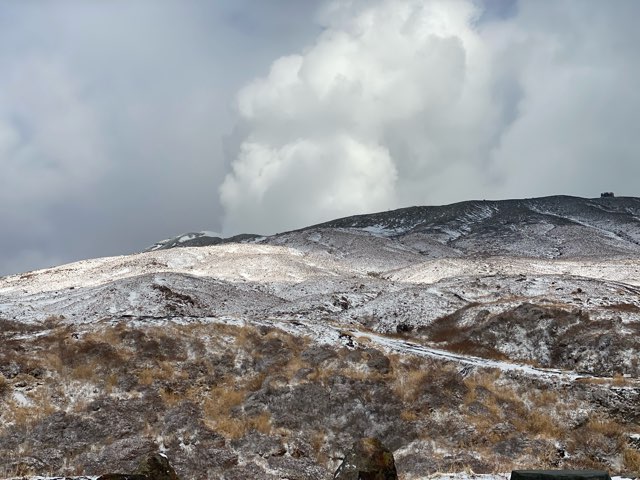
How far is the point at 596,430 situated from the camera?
26.1m

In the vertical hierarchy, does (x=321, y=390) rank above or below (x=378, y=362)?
below

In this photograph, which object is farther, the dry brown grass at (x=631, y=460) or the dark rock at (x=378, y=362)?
the dark rock at (x=378, y=362)

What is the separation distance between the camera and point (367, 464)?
18484 millimetres

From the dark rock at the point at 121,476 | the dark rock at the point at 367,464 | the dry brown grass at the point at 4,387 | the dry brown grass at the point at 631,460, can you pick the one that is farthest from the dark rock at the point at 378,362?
the dry brown grass at the point at 4,387

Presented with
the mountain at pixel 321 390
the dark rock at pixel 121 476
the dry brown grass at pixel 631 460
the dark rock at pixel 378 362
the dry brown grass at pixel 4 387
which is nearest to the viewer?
the dark rock at pixel 121 476

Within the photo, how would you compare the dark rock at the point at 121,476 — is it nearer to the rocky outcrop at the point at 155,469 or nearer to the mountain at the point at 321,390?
the rocky outcrop at the point at 155,469

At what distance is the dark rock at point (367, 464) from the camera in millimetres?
18234

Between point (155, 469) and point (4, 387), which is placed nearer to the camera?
point (155, 469)

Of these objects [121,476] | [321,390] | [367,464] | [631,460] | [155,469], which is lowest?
[631,460]

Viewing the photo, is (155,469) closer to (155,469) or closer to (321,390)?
(155,469)

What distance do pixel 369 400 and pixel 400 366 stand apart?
3808 mm

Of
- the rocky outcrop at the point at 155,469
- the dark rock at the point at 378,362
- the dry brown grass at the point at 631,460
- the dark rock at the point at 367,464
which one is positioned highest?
the dark rock at the point at 378,362

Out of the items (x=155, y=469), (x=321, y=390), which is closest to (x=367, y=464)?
(x=155, y=469)

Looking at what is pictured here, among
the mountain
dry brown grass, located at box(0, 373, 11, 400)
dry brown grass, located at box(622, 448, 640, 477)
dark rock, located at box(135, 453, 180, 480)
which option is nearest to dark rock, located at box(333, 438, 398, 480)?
dark rock, located at box(135, 453, 180, 480)
